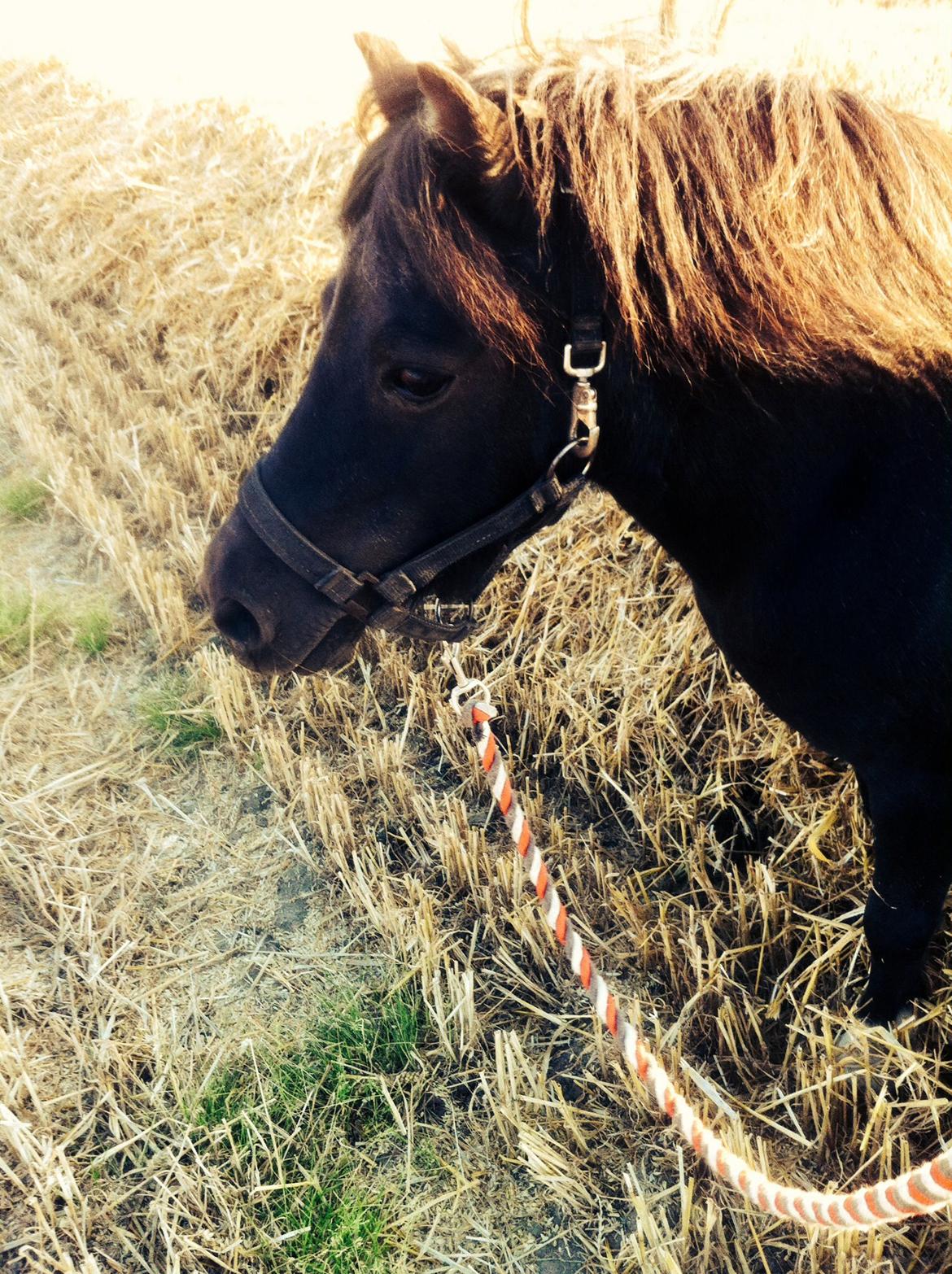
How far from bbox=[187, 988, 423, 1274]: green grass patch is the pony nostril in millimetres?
1051

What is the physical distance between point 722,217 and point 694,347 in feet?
0.75

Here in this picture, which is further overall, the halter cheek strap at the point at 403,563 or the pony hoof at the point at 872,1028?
the pony hoof at the point at 872,1028

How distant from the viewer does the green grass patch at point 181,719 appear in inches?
129

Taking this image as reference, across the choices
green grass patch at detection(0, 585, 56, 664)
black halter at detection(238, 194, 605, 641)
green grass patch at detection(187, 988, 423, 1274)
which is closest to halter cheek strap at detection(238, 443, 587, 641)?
black halter at detection(238, 194, 605, 641)

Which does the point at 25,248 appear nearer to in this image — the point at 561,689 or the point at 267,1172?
the point at 561,689

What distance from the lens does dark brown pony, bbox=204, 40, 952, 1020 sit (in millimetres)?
1564

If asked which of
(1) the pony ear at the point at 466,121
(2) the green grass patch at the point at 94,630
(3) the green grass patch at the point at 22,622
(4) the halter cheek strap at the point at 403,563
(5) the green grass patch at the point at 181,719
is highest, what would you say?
(1) the pony ear at the point at 466,121

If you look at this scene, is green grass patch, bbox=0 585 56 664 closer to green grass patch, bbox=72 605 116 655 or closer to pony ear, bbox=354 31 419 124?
green grass patch, bbox=72 605 116 655

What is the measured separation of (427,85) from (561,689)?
202cm

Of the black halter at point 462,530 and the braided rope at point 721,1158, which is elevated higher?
the black halter at point 462,530

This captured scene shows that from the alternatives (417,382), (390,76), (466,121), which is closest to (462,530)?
(417,382)

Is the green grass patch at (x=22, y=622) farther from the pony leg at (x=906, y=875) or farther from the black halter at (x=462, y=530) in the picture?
the pony leg at (x=906, y=875)

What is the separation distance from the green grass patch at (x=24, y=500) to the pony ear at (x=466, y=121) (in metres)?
3.88

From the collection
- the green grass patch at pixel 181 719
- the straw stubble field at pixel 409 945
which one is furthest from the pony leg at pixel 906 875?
the green grass patch at pixel 181 719
